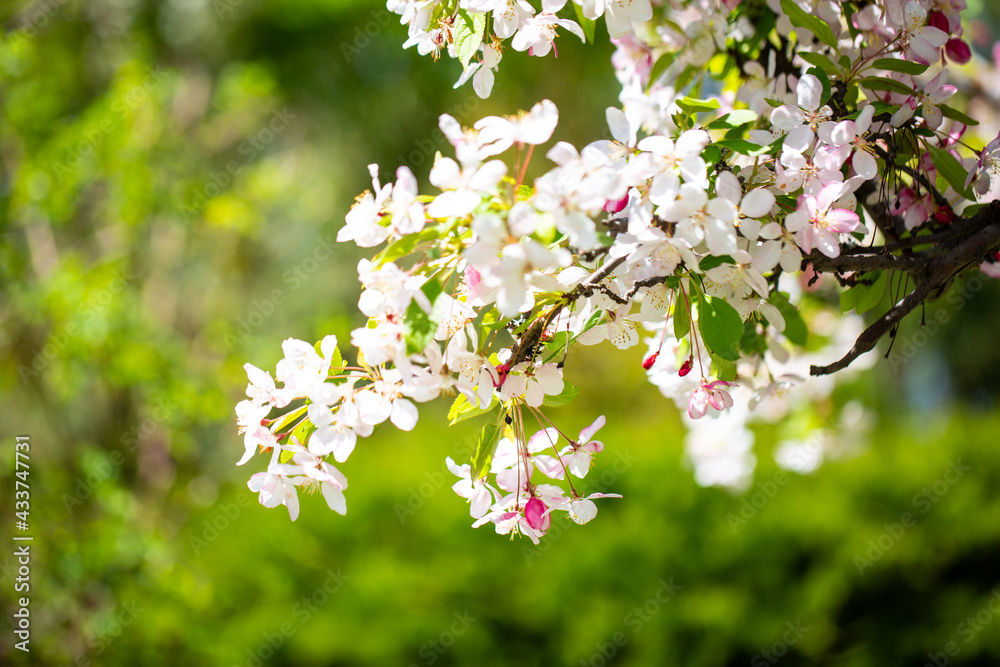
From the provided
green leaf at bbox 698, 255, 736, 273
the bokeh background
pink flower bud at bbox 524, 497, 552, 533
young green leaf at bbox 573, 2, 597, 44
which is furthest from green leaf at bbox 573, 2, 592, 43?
the bokeh background

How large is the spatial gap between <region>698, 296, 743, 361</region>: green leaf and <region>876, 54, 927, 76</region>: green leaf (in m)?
0.42

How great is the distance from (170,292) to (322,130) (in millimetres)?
4705

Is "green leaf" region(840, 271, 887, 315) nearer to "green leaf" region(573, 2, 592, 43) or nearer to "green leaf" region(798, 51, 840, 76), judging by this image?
"green leaf" region(798, 51, 840, 76)

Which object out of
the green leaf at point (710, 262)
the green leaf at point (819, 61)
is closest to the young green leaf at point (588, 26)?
the green leaf at point (819, 61)

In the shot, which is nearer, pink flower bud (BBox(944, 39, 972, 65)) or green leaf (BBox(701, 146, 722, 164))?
green leaf (BBox(701, 146, 722, 164))

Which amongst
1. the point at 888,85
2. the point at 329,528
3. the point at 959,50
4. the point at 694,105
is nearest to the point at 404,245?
the point at 694,105

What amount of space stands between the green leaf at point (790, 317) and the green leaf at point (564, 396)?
331mm

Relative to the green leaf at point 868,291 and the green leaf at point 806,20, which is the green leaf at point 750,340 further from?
the green leaf at point 806,20

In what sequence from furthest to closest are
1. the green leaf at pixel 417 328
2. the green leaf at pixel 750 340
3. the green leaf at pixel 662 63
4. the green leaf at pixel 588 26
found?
the green leaf at pixel 662 63 < the green leaf at pixel 750 340 < the green leaf at pixel 588 26 < the green leaf at pixel 417 328

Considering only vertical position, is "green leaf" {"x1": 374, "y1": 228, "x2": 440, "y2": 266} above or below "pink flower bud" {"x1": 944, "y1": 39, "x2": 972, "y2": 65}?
above

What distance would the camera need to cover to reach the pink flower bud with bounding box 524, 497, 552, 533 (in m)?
0.77

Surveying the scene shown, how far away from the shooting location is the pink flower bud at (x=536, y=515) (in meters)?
0.77

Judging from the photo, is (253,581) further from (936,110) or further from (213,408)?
(936,110)

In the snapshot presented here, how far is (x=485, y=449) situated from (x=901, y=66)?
0.71 meters
